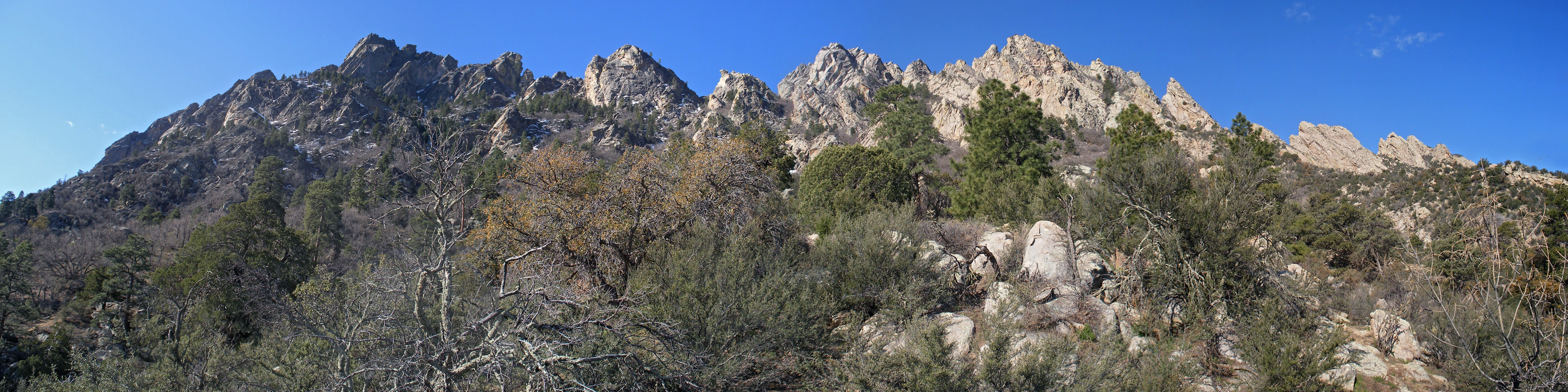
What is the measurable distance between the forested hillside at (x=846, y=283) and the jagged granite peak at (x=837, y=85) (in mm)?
54562

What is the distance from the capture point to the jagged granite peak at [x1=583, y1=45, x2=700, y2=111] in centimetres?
10175

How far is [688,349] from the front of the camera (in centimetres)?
736

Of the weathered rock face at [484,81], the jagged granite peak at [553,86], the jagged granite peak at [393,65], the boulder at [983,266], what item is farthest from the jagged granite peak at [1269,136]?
the jagged granite peak at [393,65]

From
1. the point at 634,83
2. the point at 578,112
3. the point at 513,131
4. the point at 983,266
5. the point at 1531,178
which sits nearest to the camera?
the point at 983,266

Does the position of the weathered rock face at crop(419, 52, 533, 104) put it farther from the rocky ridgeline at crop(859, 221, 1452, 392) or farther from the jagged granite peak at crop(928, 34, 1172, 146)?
the rocky ridgeline at crop(859, 221, 1452, 392)

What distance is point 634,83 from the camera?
10506cm

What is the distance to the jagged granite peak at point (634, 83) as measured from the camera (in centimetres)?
10175

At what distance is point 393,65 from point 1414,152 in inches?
5865

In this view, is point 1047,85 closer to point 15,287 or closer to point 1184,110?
point 1184,110

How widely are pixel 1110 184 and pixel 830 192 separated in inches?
369

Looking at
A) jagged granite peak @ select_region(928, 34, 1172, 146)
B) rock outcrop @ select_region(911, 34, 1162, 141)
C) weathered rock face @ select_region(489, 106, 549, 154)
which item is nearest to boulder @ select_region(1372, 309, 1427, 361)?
jagged granite peak @ select_region(928, 34, 1172, 146)

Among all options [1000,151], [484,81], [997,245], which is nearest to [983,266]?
[997,245]

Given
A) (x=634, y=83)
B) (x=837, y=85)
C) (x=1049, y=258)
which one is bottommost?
(x=1049, y=258)

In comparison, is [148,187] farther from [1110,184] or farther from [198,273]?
[1110,184]
